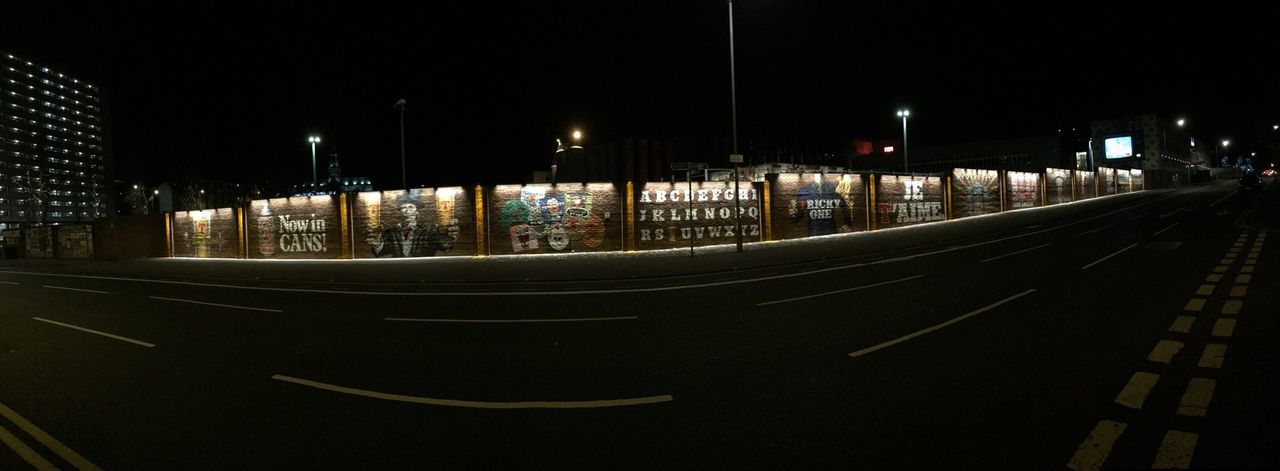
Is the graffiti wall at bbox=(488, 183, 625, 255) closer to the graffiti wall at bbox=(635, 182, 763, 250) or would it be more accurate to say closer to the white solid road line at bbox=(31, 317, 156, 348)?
the graffiti wall at bbox=(635, 182, 763, 250)

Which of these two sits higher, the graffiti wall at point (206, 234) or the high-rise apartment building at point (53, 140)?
the high-rise apartment building at point (53, 140)

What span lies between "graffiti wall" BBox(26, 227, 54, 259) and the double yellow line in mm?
49385

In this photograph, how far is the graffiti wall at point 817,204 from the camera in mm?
25875

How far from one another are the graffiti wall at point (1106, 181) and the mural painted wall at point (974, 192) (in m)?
30.1

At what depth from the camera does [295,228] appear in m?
28.0

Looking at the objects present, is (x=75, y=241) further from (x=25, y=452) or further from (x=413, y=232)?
(x=25, y=452)

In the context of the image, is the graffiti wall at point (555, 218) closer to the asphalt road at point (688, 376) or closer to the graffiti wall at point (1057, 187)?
the asphalt road at point (688, 376)

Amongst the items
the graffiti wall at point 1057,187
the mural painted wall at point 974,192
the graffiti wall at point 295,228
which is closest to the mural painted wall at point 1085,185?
the graffiti wall at point 1057,187

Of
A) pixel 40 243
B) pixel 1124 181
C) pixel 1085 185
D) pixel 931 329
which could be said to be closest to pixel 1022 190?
pixel 1085 185

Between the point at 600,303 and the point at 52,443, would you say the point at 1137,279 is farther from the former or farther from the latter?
the point at 52,443

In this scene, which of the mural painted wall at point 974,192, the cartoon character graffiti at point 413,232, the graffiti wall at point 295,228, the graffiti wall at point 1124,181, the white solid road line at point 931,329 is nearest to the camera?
the white solid road line at point 931,329

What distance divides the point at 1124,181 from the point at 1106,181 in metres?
9.07

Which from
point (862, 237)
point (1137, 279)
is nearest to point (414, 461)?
point (1137, 279)

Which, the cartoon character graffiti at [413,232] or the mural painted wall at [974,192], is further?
the mural painted wall at [974,192]
